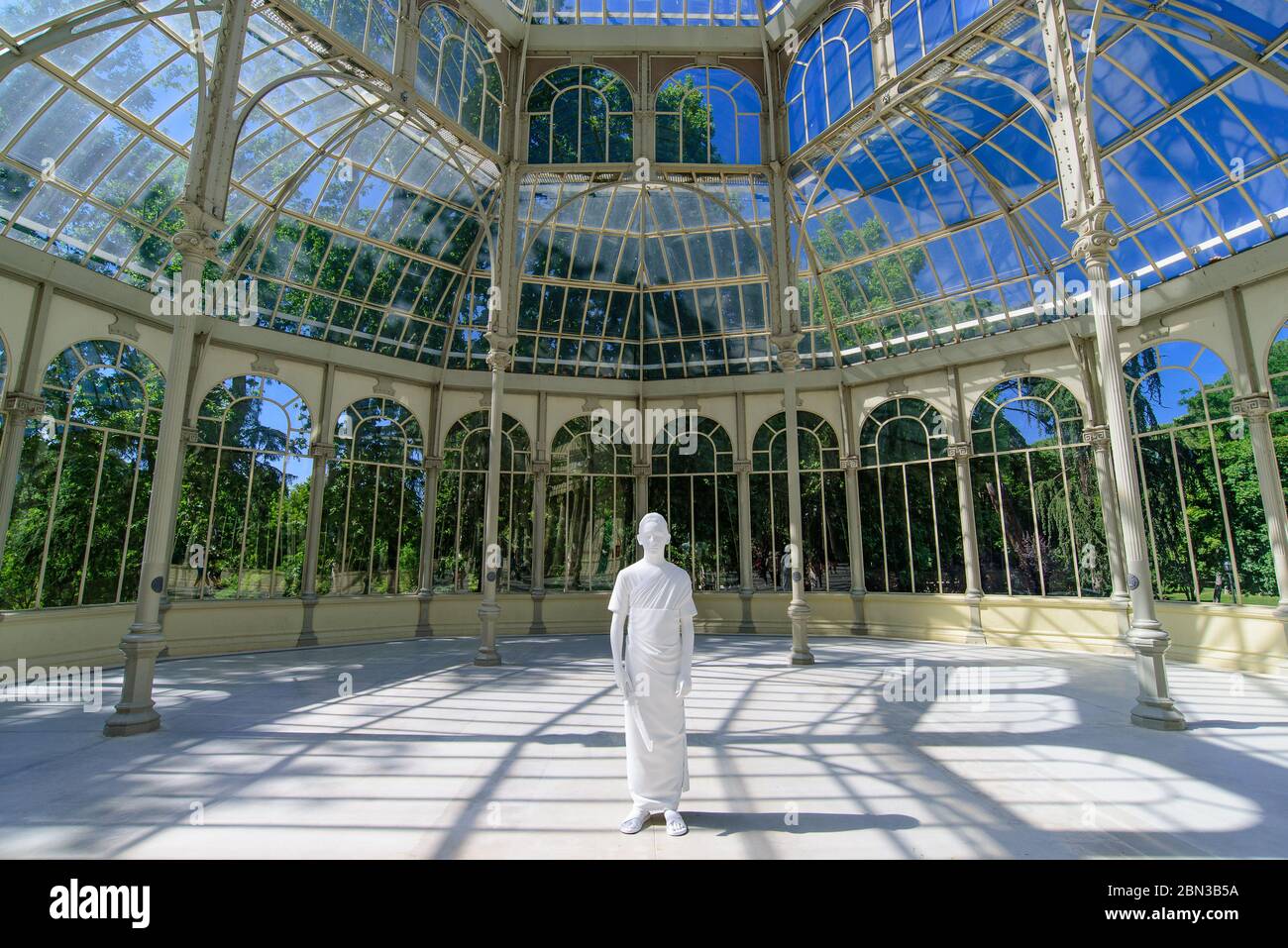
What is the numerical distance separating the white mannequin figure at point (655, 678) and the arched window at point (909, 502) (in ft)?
48.5

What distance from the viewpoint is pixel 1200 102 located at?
12.3 metres

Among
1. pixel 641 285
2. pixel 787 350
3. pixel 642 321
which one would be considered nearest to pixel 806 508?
pixel 787 350

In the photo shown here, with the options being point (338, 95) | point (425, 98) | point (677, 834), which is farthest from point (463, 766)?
point (338, 95)

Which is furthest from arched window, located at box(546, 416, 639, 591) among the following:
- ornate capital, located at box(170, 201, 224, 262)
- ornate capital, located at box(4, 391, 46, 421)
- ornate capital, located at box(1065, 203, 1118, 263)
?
ornate capital, located at box(1065, 203, 1118, 263)

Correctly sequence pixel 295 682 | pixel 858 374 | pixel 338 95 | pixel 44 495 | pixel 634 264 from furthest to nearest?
pixel 634 264 < pixel 858 374 < pixel 338 95 < pixel 44 495 < pixel 295 682

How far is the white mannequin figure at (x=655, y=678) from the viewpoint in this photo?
4.76 m

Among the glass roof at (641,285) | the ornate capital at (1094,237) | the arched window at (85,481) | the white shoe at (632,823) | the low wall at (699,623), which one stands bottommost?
the white shoe at (632,823)

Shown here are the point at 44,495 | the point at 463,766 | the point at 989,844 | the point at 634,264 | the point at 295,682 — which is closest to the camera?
the point at 989,844

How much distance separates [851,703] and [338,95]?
694 inches

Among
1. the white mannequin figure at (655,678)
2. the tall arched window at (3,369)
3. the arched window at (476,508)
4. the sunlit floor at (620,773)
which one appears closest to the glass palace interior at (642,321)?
the tall arched window at (3,369)

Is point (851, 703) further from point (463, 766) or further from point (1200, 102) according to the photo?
point (1200, 102)

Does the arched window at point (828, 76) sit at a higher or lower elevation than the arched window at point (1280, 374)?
higher

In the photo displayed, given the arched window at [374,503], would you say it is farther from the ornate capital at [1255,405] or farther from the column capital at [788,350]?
the ornate capital at [1255,405]

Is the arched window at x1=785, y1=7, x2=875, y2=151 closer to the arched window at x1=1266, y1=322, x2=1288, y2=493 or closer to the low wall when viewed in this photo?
the arched window at x1=1266, y1=322, x2=1288, y2=493
